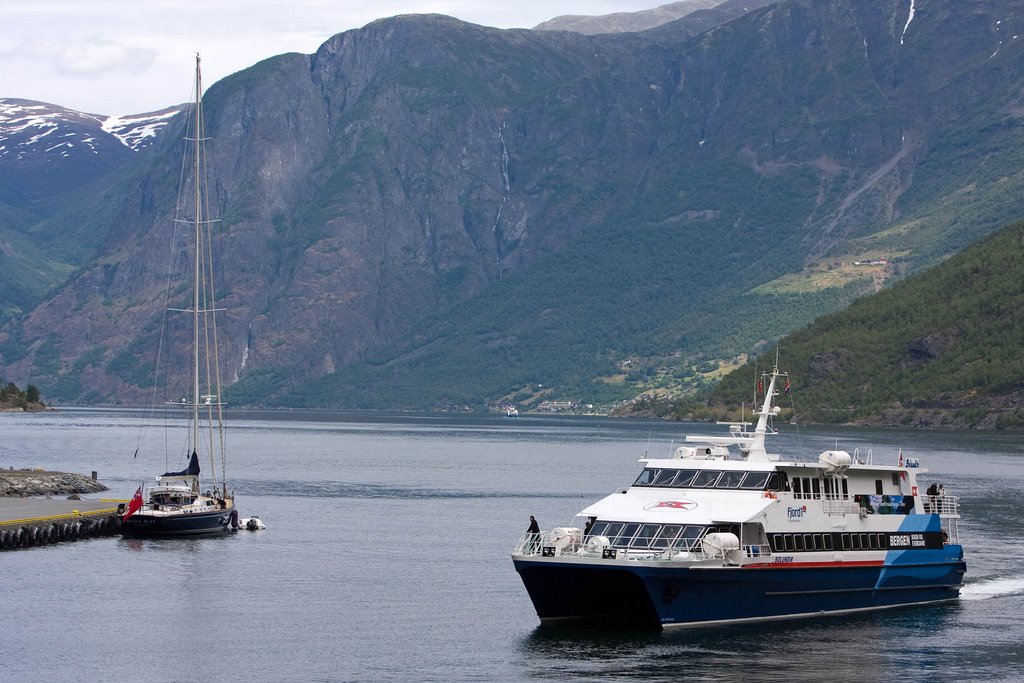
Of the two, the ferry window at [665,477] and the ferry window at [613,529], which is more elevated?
the ferry window at [665,477]

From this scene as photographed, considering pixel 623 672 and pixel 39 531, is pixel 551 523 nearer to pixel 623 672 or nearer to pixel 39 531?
pixel 39 531

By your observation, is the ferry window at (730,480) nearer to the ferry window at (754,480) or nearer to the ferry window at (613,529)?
the ferry window at (754,480)

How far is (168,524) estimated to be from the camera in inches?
3976

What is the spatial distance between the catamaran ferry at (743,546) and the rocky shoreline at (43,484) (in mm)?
66154

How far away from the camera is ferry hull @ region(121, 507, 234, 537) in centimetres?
10025

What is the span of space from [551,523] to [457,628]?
4085cm

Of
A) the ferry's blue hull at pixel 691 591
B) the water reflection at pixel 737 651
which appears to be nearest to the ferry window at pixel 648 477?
the ferry's blue hull at pixel 691 591

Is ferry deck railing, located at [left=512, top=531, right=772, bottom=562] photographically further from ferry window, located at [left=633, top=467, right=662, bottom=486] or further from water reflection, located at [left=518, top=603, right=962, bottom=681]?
ferry window, located at [left=633, top=467, right=662, bottom=486]

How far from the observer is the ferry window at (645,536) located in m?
65.5

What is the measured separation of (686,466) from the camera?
70125 millimetres

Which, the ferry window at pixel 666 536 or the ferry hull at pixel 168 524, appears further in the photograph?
the ferry hull at pixel 168 524

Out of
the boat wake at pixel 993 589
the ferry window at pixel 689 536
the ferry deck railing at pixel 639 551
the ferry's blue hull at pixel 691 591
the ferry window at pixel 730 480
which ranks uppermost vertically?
the ferry window at pixel 730 480

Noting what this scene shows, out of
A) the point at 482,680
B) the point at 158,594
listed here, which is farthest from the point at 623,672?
the point at 158,594

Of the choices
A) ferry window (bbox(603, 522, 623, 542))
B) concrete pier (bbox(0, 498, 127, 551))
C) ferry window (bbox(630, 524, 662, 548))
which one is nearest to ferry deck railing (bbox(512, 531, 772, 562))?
ferry window (bbox(630, 524, 662, 548))
